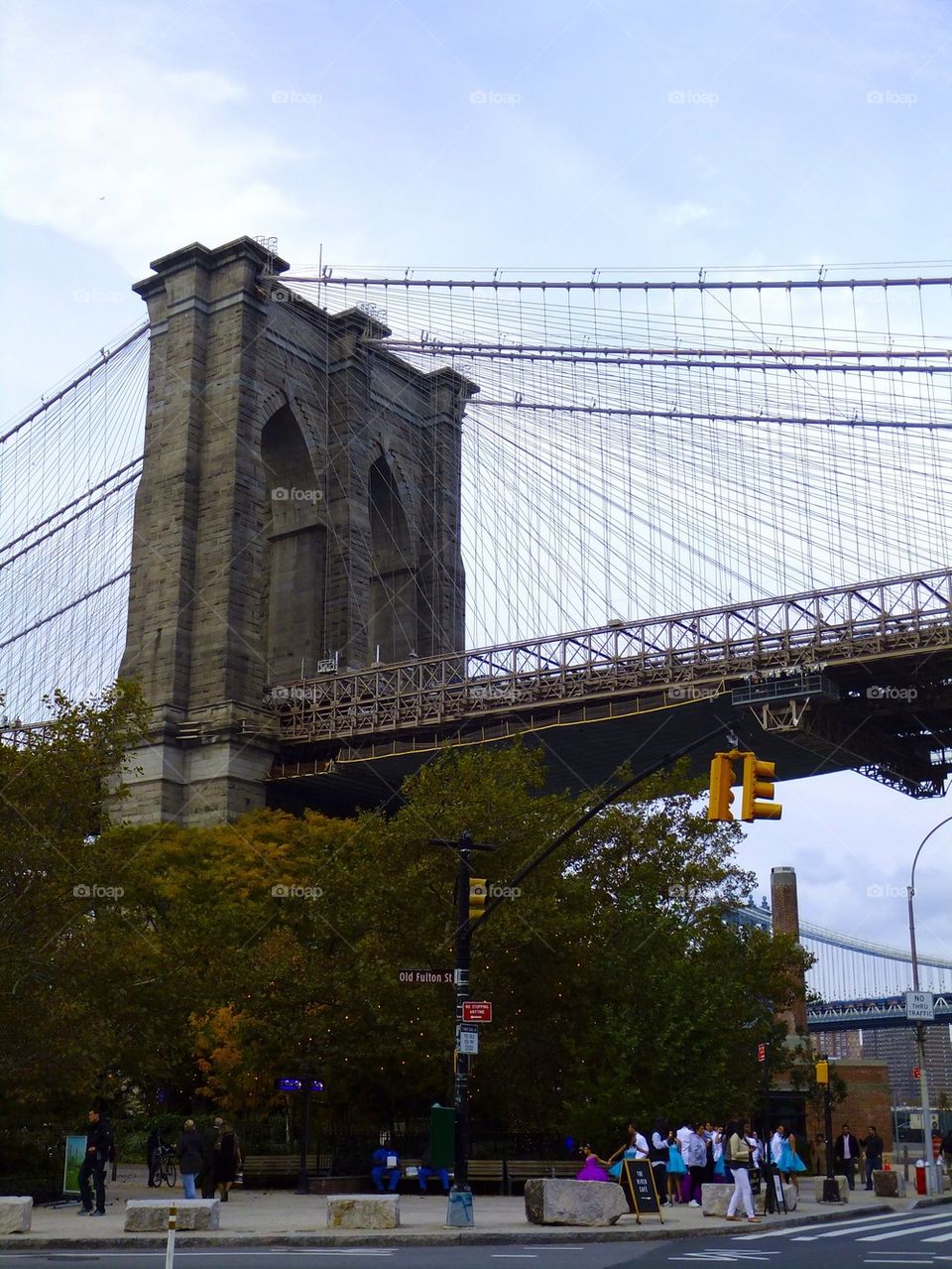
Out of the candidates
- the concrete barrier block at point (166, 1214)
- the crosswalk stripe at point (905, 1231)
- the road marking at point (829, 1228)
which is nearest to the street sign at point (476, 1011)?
the concrete barrier block at point (166, 1214)

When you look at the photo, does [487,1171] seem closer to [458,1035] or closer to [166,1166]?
[166,1166]

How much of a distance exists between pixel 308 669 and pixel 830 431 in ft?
83.3

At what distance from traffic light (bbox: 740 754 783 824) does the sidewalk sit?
7694mm

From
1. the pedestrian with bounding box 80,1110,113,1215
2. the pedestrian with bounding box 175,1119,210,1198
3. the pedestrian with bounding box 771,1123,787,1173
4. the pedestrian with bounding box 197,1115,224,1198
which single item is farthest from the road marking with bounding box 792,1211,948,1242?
the pedestrian with bounding box 80,1110,113,1215

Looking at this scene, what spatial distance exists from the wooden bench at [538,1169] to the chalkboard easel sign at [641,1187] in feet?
23.3

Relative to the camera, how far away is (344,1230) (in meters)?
21.8

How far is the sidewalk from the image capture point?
20844 millimetres

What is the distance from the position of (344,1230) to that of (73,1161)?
823 centimetres

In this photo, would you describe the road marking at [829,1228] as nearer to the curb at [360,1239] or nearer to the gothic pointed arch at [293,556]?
the curb at [360,1239]

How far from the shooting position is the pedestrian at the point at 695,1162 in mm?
29016

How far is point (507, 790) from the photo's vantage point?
36.4 m

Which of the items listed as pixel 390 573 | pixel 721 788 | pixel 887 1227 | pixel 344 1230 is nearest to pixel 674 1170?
pixel 887 1227

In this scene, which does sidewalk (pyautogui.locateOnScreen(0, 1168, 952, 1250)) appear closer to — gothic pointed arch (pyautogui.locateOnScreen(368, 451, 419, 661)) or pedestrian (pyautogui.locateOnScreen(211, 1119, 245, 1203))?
pedestrian (pyautogui.locateOnScreen(211, 1119, 245, 1203))

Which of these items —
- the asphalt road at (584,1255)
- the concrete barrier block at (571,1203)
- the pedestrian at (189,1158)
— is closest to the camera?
the asphalt road at (584,1255)
